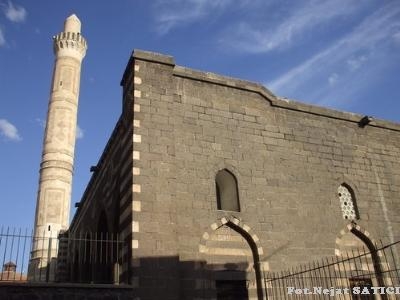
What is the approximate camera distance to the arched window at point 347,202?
9.28m

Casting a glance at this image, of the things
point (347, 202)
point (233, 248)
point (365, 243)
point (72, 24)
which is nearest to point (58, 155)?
point (72, 24)

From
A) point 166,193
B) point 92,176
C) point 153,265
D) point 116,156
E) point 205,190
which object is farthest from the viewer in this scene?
point 92,176

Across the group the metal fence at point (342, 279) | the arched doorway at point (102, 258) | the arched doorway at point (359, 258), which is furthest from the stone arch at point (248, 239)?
the arched doorway at point (102, 258)

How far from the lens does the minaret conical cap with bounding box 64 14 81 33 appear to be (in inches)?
770

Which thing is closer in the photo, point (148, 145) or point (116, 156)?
point (148, 145)

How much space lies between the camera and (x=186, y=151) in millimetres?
8195

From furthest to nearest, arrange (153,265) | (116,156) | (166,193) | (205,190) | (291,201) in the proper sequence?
(116,156)
(291,201)
(205,190)
(166,193)
(153,265)

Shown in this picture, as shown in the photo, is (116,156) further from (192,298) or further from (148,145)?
(192,298)

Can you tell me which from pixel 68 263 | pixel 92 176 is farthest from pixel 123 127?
pixel 68 263

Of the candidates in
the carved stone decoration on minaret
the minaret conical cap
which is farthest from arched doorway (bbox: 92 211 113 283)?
the minaret conical cap

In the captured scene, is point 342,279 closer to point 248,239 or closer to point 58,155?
point 248,239

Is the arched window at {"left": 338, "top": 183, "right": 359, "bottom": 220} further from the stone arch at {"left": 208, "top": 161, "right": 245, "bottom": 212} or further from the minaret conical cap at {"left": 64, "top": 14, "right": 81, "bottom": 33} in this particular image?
the minaret conical cap at {"left": 64, "top": 14, "right": 81, "bottom": 33}

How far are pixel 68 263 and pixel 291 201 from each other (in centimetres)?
1016

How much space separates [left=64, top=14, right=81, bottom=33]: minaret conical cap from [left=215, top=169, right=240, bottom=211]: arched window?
1410cm
